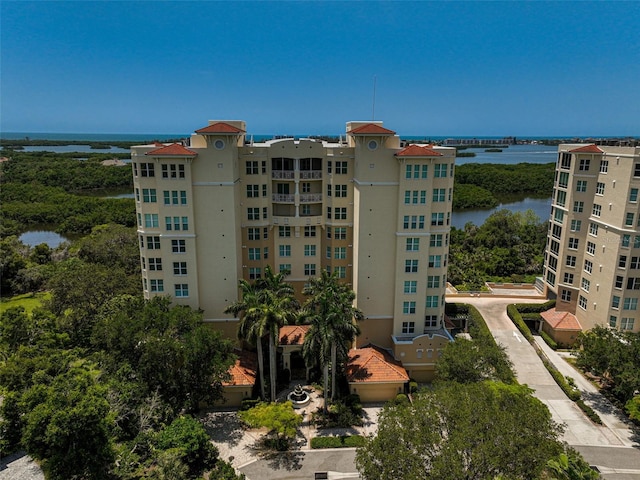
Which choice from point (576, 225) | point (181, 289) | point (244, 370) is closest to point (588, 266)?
point (576, 225)

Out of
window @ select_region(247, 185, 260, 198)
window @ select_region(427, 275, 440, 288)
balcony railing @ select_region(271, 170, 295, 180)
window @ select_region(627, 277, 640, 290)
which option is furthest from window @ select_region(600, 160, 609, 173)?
window @ select_region(247, 185, 260, 198)

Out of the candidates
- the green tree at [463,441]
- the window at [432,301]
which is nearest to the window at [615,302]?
the window at [432,301]

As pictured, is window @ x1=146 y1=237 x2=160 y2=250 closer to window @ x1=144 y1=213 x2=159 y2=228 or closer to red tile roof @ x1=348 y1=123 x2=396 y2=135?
window @ x1=144 y1=213 x2=159 y2=228

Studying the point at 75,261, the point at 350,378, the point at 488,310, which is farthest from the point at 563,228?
the point at 75,261

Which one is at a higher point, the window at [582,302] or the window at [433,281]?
the window at [433,281]

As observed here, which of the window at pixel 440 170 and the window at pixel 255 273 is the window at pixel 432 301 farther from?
the window at pixel 255 273

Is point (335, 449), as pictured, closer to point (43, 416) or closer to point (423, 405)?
point (423, 405)
